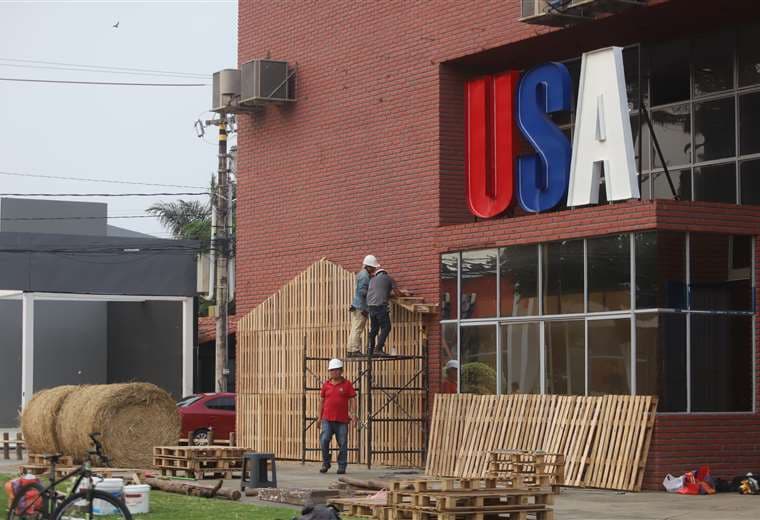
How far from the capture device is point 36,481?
14656mm

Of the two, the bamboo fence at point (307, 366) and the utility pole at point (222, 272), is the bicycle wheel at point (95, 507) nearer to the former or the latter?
the bamboo fence at point (307, 366)

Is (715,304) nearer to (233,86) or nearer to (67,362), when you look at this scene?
(233,86)

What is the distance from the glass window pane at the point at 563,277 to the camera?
23.2 meters

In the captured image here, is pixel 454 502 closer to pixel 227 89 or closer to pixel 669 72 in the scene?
pixel 669 72

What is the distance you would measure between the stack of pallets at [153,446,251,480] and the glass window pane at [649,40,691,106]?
9.15 metres

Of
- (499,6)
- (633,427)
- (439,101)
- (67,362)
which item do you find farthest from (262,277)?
(67,362)

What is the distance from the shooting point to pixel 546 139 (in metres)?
25.3

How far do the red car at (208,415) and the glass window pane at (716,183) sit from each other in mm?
14025

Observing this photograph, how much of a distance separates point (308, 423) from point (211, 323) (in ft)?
79.6

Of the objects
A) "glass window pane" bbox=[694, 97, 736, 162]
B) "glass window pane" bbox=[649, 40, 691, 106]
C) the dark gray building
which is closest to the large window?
"glass window pane" bbox=[694, 97, 736, 162]

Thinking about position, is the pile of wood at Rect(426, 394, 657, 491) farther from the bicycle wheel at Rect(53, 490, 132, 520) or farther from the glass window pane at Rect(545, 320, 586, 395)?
the bicycle wheel at Rect(53, 490, 132, 520)

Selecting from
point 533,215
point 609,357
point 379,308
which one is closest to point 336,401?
point 379,308

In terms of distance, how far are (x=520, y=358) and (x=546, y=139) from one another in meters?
3.70

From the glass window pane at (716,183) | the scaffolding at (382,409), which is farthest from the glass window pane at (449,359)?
the glass window pane at (716,183)
